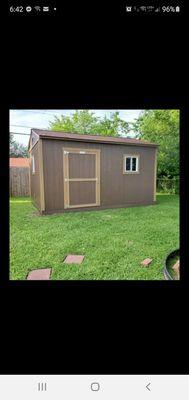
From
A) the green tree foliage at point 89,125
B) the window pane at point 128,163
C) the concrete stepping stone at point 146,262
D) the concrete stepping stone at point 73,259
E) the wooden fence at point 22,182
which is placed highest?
the green tree foliage at point 89,125

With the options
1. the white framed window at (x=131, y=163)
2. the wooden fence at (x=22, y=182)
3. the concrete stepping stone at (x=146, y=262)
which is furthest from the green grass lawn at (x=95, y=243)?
the wooden fence at (x=22, y=182)

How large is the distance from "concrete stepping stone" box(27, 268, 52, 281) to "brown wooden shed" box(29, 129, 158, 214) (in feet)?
9.90

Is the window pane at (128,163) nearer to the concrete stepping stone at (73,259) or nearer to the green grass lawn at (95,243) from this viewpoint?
the green grass lawn at (95,243)

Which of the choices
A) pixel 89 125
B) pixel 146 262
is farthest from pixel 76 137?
pixel 89 125

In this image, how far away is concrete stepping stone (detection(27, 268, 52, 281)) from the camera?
84.7 inches

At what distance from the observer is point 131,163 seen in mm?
6582

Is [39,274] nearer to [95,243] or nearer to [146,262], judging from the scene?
[95,243]

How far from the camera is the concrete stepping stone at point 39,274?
215 cm

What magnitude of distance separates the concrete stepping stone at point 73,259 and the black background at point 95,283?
64.5 inches
